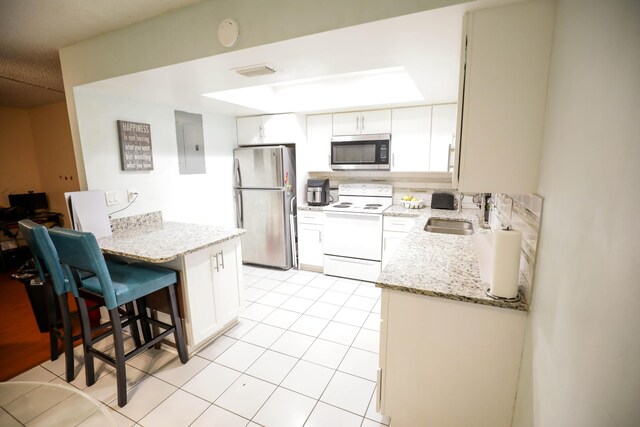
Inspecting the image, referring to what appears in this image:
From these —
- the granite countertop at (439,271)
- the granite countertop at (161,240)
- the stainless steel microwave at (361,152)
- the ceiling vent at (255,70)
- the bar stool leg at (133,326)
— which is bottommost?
the bar stool leg at (133,326)

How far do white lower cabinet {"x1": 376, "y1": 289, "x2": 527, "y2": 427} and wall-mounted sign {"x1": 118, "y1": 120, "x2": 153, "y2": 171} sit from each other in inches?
99.0

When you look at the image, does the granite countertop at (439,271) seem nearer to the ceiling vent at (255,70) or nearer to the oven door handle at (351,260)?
the oven door handle at (351,260)

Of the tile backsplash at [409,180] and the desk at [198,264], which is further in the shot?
the tile backsplash at [409,180]

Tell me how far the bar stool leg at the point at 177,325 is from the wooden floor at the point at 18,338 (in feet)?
3.54

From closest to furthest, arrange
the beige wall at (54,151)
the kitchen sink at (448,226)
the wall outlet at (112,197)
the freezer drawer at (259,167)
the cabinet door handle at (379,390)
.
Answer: the cabinet door handle at (379,390)
the wall outlet at (112,197)
the kitchen sink at (448,226)
the freezer drawer at (259,167)
the beige wall at (54,151)

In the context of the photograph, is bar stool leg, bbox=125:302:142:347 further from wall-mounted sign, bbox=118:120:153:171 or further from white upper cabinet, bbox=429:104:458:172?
white upper cabinet, bbox=429:104:458:172

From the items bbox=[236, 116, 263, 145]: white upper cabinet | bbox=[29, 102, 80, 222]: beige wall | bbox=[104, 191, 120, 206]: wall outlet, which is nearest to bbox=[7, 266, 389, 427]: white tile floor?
bbox=[104, 191, 120, 206]: wall outlet

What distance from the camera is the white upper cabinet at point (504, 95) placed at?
3.72 ft

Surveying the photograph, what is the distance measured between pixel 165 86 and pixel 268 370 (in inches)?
90.0

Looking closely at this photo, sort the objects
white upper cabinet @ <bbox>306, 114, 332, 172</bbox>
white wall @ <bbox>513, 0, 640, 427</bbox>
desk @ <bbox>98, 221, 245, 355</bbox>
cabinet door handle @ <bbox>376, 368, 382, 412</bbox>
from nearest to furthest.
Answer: white wall @ <bbox>513, 0, 640, 427</bbox>
cabinet door handle @ <bbox>376, 368, 382, 412</bbox>
desk @ <bbox>98, 221, 245, 355</bbox>
white upper cabinet @ <bbox>306, 114, 332, 172</bbox>

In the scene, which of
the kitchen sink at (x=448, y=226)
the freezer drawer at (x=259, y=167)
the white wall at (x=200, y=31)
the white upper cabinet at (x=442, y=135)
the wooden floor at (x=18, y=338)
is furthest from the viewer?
the freezer drawer at (x=259, y=167)

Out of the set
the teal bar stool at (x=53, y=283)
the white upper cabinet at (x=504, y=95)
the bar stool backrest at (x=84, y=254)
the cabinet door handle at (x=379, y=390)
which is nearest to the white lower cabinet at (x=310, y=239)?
the teal bar stool at (x=53, y=283)

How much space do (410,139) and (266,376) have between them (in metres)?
2.73

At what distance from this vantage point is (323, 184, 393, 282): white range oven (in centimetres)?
332
